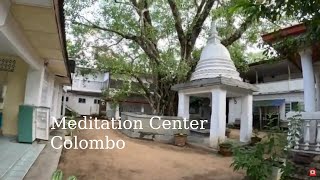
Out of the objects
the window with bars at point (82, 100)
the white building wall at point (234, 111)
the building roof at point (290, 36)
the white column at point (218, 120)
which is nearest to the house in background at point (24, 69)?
the building roof at point (290, 36)

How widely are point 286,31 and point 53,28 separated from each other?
4.69 m

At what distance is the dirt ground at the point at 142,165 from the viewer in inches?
279

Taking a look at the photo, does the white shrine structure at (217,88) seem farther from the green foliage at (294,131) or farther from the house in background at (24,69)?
the house in background at (24,69)

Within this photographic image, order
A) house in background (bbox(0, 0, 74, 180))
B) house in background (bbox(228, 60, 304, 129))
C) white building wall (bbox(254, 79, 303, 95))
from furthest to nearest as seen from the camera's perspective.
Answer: house in background (bbox(228, 60, 304, 129)) < white building wall (bbox(254, 79, 303, 95)) < house in background (bbox(0, 0, 74, 180))

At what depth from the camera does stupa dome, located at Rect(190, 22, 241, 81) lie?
1289cm

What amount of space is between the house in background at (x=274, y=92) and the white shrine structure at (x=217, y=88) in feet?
22.4

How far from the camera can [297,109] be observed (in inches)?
269

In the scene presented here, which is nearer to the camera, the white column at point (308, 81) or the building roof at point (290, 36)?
the building roof at point (290, 36)

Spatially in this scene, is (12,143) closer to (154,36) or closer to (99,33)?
(154,36)

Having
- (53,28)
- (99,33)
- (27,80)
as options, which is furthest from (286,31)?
(99,33)

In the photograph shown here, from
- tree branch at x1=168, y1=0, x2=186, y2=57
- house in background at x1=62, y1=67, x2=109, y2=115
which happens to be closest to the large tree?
tree branch at x1=168, y1=0, x2=186, y2=57

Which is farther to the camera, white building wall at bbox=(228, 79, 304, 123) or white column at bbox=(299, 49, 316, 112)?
white building wall at bbox=(228, 79, 304, 123)

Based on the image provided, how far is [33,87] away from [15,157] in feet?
9.14

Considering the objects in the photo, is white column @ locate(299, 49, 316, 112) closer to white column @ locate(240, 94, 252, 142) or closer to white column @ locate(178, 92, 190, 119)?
white column @ locate(240, 94, 252, 142)
